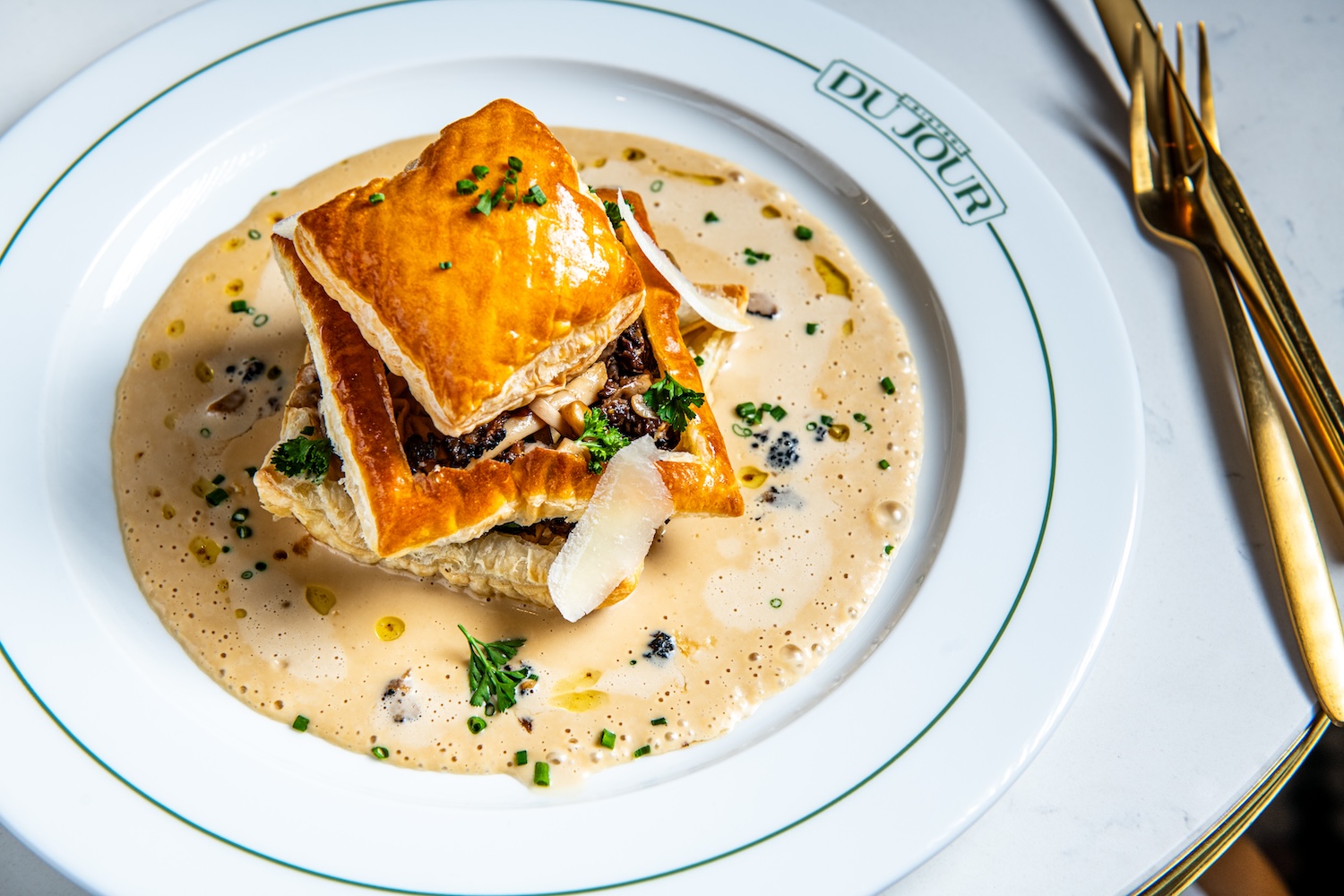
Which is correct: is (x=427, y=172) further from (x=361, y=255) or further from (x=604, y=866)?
(x=604, y=866)

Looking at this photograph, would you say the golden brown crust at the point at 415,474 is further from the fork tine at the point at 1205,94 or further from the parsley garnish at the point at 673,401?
the fork tine at the point at 1205,94

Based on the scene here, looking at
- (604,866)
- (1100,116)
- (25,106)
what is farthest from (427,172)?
(1100,116)

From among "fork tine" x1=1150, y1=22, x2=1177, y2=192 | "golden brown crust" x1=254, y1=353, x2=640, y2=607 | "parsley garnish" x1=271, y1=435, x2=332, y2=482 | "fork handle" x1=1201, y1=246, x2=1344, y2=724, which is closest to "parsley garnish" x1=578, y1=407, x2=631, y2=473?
"golden brown crust" x1=254, y1=353, x2=640, y2=607

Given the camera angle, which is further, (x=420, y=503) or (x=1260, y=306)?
(x=1260, y=306)

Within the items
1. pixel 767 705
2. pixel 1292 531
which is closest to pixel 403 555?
pixel 767 705

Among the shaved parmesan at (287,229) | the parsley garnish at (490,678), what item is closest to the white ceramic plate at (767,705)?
the parsley garnish at (490,678)

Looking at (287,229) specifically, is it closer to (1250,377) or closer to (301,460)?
(301,460)
